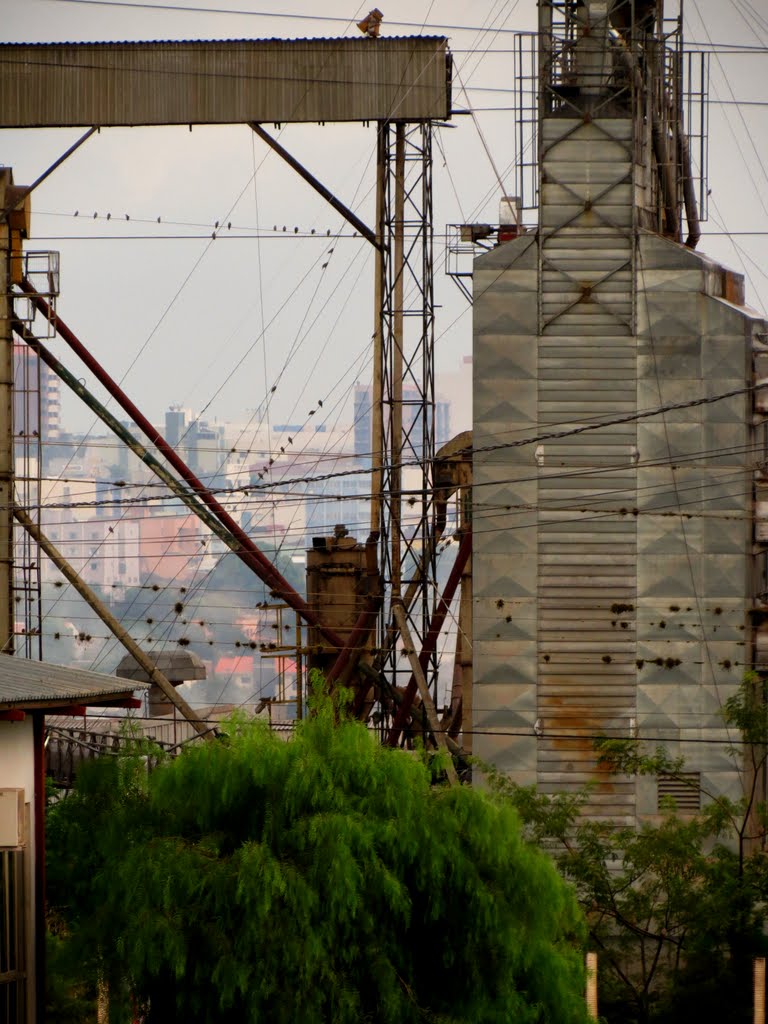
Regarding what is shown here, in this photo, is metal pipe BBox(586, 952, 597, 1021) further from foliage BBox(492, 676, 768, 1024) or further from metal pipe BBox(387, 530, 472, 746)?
metal pipe BBox(387, 530, 472, 746)

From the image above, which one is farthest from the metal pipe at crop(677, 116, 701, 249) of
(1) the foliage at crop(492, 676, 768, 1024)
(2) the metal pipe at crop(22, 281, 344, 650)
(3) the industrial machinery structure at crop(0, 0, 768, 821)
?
(1) the foliage at crop(492, 676, 768, 1024)

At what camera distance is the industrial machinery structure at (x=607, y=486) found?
36.1m

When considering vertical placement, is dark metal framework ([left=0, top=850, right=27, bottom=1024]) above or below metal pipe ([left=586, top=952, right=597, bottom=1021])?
above

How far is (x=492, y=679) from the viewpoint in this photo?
3641cm

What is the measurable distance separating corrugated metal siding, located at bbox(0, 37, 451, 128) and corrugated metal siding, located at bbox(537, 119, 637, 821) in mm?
5561

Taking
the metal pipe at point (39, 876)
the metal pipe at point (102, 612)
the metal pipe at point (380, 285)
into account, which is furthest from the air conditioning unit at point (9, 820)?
the metal pipe at point (380, 285)

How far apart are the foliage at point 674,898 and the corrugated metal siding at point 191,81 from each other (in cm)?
1649

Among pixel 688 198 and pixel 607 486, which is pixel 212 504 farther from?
pixel 688 198

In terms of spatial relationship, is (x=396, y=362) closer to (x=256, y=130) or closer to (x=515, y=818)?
(x=256, y=130)

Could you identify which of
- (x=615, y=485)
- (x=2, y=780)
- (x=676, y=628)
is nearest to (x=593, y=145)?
(x=615, y=485)

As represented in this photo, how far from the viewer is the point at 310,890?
21.2m

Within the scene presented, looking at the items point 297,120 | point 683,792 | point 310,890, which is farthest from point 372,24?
point 310,890

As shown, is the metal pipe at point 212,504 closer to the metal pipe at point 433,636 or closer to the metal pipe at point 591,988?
the metal pipe at point 433,636

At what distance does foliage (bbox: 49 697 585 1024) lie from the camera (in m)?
21.1
